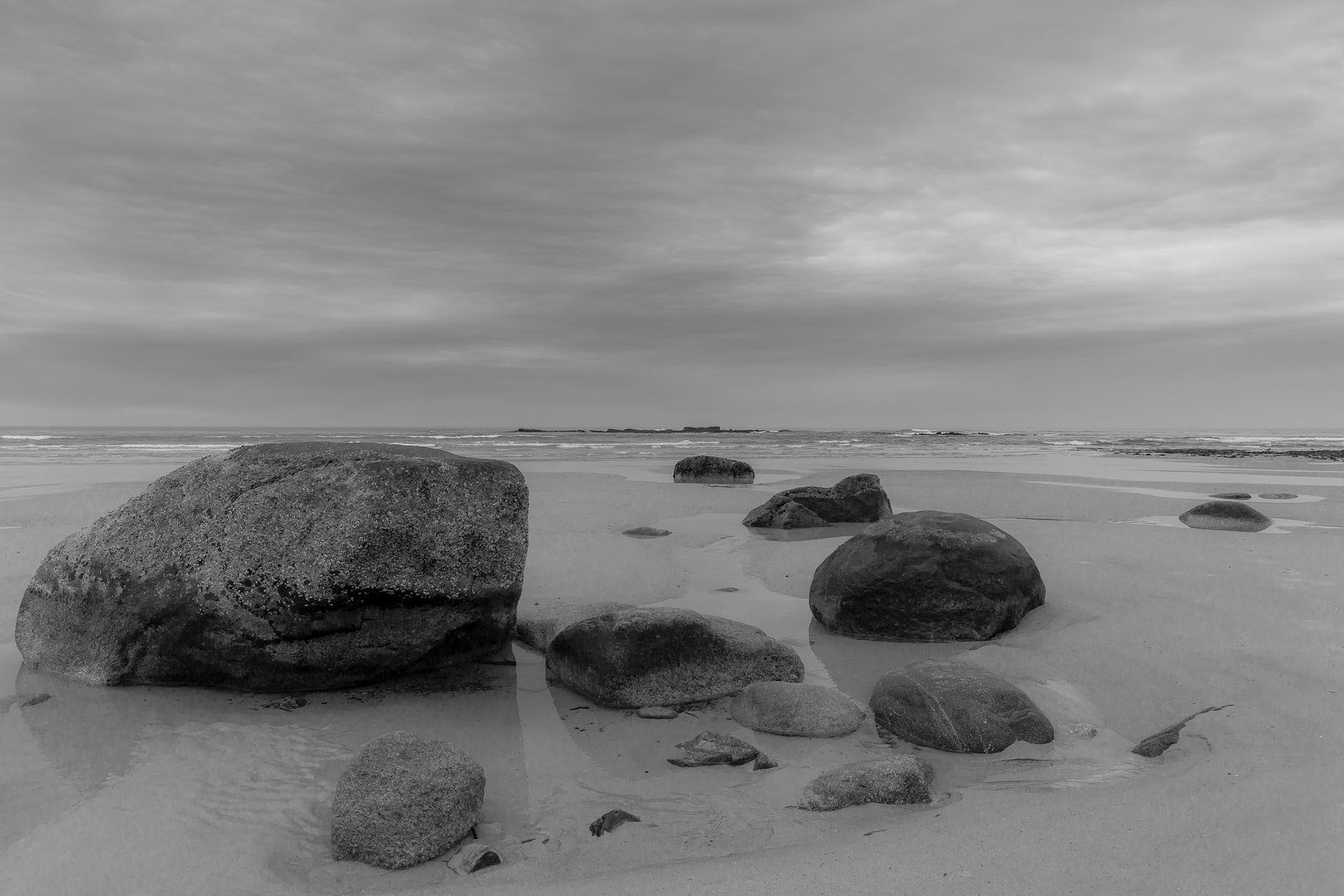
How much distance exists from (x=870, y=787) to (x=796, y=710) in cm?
78

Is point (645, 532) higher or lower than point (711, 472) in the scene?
lower

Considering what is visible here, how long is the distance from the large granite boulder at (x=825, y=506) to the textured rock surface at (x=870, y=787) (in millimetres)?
7287

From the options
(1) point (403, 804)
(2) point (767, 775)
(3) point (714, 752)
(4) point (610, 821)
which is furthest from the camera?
(3) point (714, 752)

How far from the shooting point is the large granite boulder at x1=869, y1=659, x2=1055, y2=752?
3.79 m

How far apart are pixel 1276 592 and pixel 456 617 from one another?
258 inches

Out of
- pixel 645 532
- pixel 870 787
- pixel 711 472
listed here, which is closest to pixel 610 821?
pixel 870 787

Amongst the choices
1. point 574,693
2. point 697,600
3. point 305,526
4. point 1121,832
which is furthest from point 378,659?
point 1121,832

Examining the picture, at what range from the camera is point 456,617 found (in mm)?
4855

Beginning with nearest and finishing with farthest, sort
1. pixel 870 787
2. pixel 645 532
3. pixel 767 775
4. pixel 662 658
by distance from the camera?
1. pixel 870 787
2. pixel 767 775
3. pixel 662 658
4. pixel 645 532

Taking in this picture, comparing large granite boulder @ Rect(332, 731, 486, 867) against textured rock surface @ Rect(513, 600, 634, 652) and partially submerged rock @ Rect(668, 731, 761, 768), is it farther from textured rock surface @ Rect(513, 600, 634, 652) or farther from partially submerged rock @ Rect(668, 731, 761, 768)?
textured rock surface @ Rect(513, 600, 634, 652)

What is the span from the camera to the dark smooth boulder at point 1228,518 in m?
9.94

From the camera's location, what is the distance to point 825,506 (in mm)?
11422

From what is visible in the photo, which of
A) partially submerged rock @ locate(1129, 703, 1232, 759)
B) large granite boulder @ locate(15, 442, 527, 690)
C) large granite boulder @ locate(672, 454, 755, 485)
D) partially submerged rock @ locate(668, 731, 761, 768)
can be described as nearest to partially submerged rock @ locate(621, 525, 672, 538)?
large granite boulder @ locate(15, 442, 527, 690)

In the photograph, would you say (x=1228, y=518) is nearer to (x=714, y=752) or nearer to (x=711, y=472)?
(x=714, y=752)
